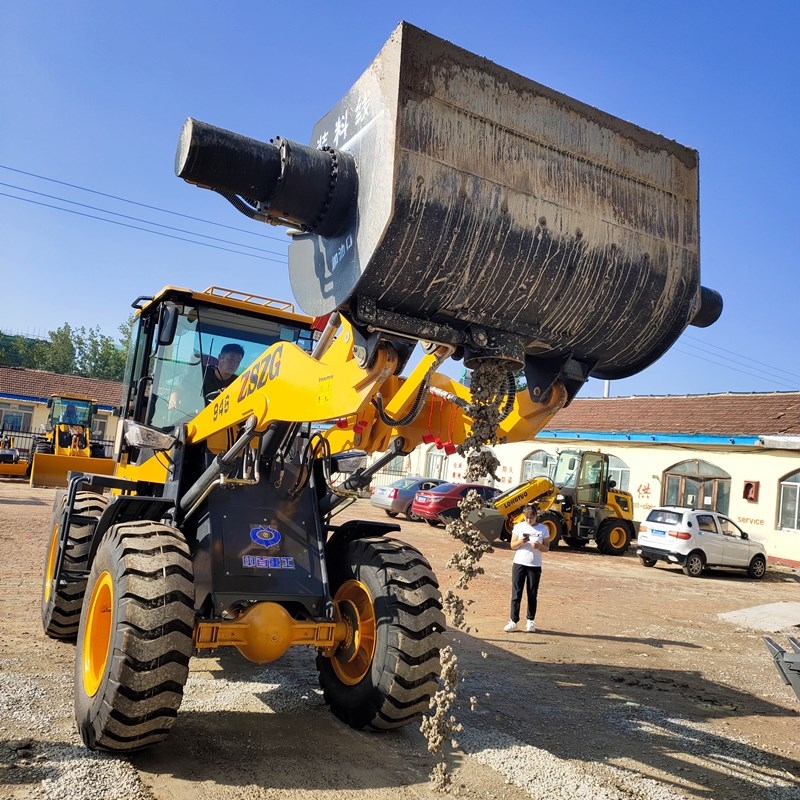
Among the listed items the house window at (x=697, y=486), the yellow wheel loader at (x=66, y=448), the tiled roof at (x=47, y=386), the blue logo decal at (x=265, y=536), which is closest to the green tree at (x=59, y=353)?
the tiled roof at (x=47, y=386)

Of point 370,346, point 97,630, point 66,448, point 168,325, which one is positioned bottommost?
point 97,630

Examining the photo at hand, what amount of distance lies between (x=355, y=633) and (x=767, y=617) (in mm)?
9775

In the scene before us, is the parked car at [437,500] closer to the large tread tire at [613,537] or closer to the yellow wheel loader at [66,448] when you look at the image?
the large tread tire at [613,537]

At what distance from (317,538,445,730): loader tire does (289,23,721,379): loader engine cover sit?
203 centimetres

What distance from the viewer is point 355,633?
5.24 meters

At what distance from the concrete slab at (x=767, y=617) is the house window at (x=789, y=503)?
940 cm

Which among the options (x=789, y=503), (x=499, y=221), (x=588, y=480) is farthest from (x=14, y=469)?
(x=499, y=221)

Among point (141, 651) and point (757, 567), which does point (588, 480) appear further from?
point (141, 651)

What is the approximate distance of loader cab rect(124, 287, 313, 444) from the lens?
5.89m

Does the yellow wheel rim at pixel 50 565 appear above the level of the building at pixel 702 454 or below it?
below

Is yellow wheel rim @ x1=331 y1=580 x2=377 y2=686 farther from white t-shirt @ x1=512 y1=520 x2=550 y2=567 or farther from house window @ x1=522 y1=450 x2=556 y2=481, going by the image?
house window @ x1=522 y1=450 x2=556 y2=481

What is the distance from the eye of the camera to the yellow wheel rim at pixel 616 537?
21.0 meters

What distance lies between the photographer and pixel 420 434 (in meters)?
5.16

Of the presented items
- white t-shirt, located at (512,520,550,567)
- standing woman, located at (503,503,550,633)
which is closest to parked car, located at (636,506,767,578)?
standing woman, located at (503,503,550,633)
